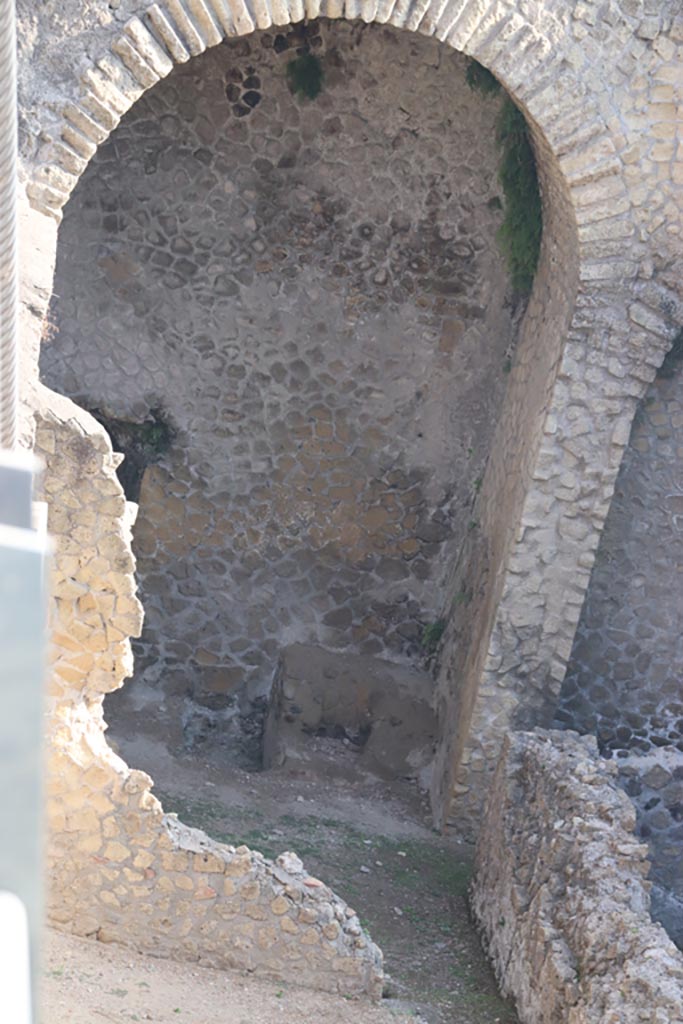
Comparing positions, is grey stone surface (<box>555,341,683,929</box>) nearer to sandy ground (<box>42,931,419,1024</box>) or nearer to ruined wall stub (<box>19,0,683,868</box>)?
ruined wall stub (<box>19,0,683,868</box>)

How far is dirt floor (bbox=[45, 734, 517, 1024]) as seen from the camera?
5.05 m

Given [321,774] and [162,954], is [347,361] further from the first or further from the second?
[162,954]

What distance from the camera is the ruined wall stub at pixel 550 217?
6.14 m

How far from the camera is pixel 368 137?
29.3 feet

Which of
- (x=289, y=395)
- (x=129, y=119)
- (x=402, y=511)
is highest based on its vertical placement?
(x=129, y=119)

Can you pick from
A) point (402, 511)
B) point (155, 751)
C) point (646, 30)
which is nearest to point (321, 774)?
point (155, 751)

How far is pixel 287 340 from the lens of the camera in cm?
936

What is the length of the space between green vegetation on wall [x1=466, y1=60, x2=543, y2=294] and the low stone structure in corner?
269cm

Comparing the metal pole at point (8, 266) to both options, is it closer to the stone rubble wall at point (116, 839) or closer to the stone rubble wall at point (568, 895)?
the stone rubble wall at point (116, 839)

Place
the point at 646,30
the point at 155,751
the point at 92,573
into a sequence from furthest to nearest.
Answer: the point at 155,751
the point at 646,30
the point at 92,573

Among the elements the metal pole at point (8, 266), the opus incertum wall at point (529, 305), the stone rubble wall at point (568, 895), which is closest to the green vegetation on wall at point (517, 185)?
the opus incertum wall at point (529, 305)

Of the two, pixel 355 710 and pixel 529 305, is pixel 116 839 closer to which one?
pixel 355 710

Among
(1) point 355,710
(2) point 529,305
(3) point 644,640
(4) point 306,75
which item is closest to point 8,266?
(3) point 644,640

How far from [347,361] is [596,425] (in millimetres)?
2352
